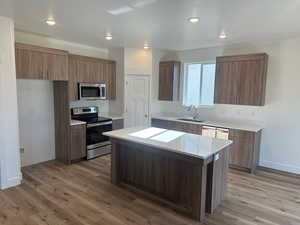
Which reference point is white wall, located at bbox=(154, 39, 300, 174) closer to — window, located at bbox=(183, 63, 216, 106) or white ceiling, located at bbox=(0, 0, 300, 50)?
white ceiling, located at bbox=(0, 0, 300, 50)

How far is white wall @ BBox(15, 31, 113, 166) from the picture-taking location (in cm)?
405

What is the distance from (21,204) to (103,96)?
2.91 meters

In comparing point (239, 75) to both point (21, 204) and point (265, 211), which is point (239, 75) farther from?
point (21, 204)

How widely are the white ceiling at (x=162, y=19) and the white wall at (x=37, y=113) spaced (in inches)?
11.3

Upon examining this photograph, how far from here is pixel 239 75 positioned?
428 centimetres

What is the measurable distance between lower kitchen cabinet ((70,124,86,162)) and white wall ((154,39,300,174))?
3526mm

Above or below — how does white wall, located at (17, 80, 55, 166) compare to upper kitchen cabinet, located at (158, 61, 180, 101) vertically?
below

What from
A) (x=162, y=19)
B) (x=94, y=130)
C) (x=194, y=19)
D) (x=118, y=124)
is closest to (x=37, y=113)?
(x=94, y=130)

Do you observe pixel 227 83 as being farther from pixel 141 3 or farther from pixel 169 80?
pixel 141 3

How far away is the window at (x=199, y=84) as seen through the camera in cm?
514

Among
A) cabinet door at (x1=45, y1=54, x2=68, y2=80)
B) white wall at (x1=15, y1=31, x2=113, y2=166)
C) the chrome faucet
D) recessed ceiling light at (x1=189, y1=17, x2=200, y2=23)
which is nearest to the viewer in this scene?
recessed ceiling light at (x1=189, y1=17, x2=200, y2=23)

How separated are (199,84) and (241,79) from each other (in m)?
1.25

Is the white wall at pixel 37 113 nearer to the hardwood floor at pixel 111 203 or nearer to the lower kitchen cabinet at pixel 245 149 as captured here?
the hardwood floor at pixel 111 203

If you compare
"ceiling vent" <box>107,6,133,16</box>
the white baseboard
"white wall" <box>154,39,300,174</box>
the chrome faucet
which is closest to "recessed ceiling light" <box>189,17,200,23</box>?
"ceiling vent" <box>107,6,133,16</box>
